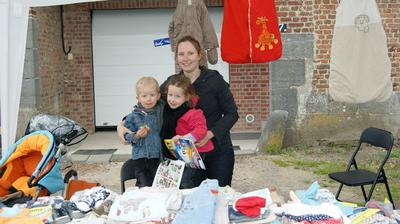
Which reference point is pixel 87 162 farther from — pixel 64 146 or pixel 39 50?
pixel 64 146

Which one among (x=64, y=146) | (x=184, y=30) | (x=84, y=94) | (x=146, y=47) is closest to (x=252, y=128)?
(x=146, y=47)

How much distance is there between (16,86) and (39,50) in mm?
4305

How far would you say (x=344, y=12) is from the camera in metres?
4.95

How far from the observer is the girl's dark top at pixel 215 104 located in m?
3.43

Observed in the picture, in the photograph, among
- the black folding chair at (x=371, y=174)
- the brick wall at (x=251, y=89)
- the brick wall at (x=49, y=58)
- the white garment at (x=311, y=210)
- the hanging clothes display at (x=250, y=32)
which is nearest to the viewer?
the white garment at (x=311, y=210)

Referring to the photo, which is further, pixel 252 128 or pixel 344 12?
pixel 252 128

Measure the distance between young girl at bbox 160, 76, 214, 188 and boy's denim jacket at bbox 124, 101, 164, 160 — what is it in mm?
50

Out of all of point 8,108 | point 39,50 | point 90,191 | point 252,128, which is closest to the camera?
point 90,191

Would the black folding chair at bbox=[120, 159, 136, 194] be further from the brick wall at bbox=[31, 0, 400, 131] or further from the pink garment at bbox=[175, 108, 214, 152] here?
the brick wall at bbox=[31, 0, 400, 131]

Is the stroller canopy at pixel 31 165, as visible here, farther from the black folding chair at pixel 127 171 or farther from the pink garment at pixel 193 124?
the pink garment at pixel 193 124

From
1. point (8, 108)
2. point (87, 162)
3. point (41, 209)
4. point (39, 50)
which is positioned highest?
point (39, 50)

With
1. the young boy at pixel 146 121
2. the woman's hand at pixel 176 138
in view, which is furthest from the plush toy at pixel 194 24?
the woman's hand at pixel 176 138

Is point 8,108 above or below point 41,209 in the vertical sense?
above

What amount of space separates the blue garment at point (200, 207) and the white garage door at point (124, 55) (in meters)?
6.63
